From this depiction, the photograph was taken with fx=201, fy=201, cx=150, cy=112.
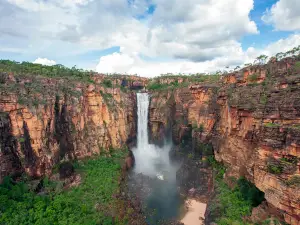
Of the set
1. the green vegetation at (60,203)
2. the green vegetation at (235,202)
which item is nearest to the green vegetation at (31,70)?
the green vegetation at (60,203)

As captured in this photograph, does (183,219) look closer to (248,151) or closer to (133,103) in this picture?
(248,151)

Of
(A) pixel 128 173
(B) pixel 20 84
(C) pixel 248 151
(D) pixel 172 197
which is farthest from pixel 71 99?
(C) pixel 248 151

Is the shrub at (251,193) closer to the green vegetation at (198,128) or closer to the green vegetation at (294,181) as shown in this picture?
the green vegetation at (294,181)

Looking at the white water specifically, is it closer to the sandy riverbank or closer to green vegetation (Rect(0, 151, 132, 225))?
the sandy riverbank

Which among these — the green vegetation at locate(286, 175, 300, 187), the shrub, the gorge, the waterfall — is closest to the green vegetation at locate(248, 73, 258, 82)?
the gorge

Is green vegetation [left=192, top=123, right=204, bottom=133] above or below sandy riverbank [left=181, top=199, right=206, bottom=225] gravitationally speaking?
above

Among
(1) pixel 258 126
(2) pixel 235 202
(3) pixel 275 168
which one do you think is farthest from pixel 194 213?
(1) pixel 258 126
